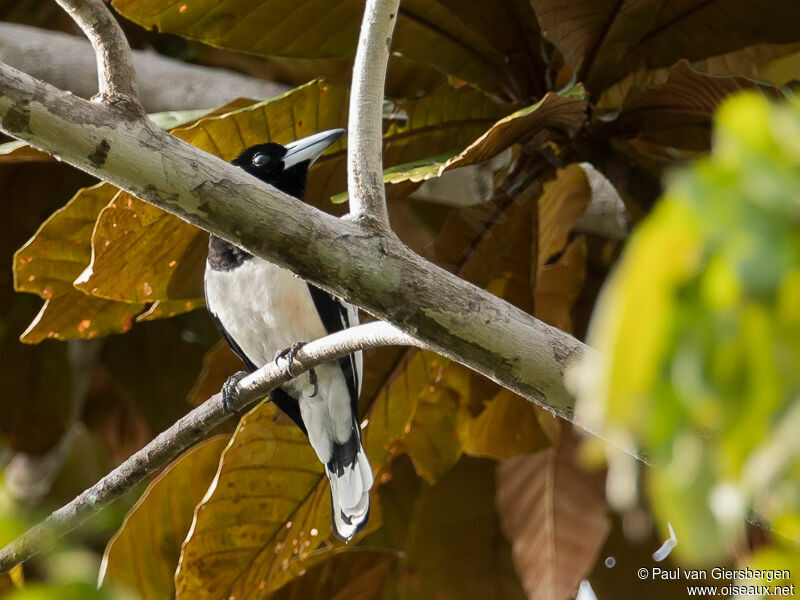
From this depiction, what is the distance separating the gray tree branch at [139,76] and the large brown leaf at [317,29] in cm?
45

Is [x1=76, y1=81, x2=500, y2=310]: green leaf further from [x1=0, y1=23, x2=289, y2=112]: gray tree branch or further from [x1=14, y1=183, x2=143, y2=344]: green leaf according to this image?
[x1=0, y1=23, x2=289, y2=112]: gray tree branch

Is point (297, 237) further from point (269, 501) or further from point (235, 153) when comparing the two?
point (269, 501)

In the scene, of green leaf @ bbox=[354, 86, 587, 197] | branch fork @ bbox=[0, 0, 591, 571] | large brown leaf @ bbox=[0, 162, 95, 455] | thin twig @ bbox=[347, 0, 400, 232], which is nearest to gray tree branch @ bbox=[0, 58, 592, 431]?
branch fork @ bbox=[0, 0, 591, 571]

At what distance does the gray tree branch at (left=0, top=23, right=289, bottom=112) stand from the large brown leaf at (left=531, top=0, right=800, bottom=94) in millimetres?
888

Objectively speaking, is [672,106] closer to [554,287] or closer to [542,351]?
[554,287]

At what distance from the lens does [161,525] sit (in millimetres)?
2158

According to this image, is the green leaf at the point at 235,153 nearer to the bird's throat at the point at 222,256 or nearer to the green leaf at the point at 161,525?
the bird's throat at the point at 222,256

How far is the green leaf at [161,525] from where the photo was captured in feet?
6.97

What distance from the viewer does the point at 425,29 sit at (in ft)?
6.51

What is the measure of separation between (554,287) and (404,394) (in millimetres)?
382

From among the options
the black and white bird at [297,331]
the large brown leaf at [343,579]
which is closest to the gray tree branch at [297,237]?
the black and white bird at [297,331]

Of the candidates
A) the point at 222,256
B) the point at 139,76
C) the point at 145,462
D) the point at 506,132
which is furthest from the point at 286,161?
the point at 145,462

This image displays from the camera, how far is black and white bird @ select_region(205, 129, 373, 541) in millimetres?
2096

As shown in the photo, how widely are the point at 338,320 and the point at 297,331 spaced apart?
11cm
